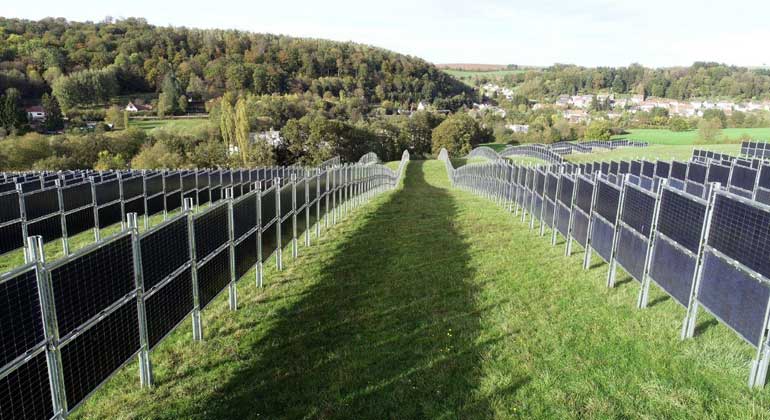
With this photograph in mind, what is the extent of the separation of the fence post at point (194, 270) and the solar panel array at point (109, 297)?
0.01m

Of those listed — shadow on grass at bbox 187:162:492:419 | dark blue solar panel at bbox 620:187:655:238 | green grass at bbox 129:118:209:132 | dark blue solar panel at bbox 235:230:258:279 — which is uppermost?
dark blue solar panel at bbox 620:187:655:238

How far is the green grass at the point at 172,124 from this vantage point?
9261 cm

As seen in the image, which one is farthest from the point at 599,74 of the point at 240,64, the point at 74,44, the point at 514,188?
the point at 514,188

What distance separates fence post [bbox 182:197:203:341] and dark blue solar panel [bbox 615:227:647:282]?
22.1ft

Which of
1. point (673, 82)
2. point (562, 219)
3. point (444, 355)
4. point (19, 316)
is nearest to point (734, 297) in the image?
point (444, 355)

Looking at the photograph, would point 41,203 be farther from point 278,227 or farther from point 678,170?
point 678,170

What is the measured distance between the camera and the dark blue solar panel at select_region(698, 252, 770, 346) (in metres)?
5.05

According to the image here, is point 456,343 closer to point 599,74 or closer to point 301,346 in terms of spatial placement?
point 301,346

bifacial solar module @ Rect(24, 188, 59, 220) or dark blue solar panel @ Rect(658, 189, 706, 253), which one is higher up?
dark blue solar panel @ Rect(658, 189, 706, 253)

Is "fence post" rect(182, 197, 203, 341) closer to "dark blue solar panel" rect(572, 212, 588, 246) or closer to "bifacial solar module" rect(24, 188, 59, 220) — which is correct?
"bifacial solar module" rect(24, 188, 59, 220)

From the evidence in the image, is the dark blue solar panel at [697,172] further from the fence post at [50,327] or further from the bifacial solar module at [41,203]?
the bifacial solar module at [41,203]

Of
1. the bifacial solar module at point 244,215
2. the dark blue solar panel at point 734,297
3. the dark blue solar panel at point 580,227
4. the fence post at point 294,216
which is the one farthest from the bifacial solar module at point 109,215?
the dark blue solar panel at point 734,297

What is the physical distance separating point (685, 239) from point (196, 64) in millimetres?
153389

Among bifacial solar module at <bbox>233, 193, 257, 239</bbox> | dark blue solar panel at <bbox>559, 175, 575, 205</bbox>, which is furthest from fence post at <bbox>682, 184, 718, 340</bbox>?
bifacial solar module at <bbox>233, 193, 257, 239</bbox>
